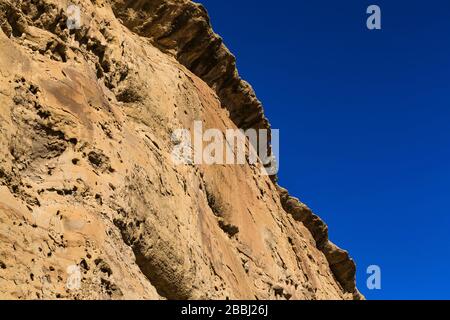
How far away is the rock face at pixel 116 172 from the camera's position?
9.80 metres

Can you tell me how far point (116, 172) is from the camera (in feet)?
40.4

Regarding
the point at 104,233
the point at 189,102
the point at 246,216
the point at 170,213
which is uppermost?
the point at 189,102

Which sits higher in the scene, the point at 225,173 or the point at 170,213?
the point at 225,173

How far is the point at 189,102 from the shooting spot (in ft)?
63.5

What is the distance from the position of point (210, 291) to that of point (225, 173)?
6818 mm

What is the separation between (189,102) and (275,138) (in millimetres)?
12642

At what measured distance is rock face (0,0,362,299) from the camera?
386 inches

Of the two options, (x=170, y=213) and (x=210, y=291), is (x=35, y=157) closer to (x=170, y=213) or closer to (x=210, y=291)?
(x=170, y=213)

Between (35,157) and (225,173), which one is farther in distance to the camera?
(225,173)

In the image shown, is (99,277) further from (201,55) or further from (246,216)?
(201,55)

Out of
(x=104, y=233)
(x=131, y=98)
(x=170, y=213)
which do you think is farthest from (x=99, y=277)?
(x=131, y=98)
